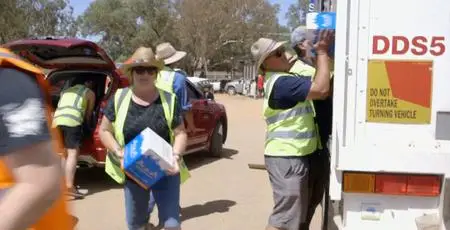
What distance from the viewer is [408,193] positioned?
119 inches

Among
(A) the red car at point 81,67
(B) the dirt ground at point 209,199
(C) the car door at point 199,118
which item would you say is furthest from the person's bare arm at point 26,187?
(C) the car door at point 199,118

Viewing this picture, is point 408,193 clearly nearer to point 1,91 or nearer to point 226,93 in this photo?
point 1,91

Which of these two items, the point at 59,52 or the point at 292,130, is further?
the point at 59,52

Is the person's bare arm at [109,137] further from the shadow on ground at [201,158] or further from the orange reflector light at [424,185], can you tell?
the shadow on ground at [201,158]

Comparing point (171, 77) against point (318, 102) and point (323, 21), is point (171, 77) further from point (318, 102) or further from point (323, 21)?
point (323, 21)

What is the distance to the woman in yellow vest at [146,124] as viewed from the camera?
166 inches

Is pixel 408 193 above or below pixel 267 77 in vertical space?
below

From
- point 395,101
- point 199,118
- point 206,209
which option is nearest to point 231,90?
point 199,118

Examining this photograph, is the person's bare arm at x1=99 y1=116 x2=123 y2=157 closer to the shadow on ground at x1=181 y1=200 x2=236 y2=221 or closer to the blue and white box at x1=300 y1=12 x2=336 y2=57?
the blue and white box at x1=300 y1=12 x2=336 y2=57

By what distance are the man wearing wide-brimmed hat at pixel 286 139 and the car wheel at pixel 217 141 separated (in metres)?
6.44

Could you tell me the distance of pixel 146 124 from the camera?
421 cm

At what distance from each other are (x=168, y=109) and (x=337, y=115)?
1.60 m

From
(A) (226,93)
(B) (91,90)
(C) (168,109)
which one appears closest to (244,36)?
(A) (226,93)

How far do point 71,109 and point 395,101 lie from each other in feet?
16.5
